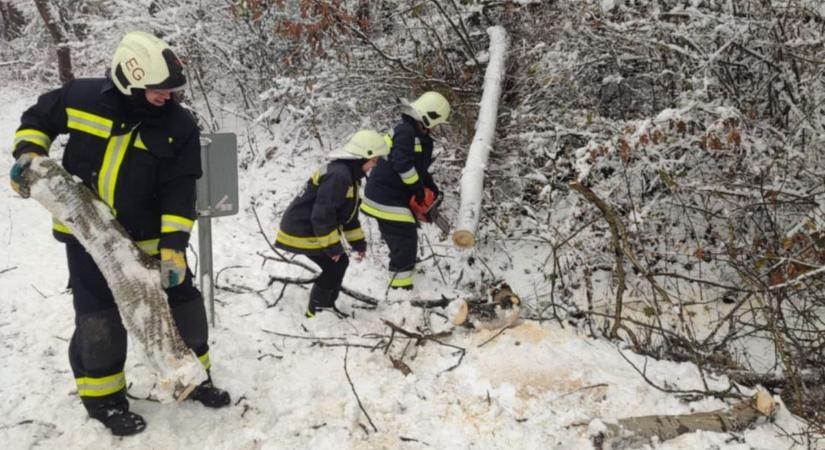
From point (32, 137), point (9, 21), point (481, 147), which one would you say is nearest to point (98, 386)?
point (32, 137)

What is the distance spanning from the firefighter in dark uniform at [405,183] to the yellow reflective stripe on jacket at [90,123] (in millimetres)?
2572

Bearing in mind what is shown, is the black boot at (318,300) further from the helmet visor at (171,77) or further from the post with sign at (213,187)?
the helmet visor at (171,77)

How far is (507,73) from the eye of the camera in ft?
21.5

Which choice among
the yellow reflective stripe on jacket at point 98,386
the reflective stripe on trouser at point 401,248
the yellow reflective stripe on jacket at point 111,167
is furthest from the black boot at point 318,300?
the yellow reflective stripe on jacket at point 111,167

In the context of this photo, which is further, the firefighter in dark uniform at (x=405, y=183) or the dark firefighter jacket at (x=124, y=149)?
the firefighter in dark uniform at (x=405, y=183)

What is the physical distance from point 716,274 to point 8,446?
604 cm

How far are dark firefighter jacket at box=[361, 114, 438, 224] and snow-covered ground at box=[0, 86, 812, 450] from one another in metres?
0.94

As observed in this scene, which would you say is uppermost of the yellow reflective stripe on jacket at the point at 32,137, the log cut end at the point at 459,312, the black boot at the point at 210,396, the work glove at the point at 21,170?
the yellow reflective stripe on jacket at the point at 32,137

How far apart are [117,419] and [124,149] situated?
4.64 ft

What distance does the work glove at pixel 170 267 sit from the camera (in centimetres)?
286

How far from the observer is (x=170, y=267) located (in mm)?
2865

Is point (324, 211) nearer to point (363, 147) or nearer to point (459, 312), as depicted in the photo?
point (363, 147)

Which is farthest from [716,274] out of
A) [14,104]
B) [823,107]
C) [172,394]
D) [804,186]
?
[14,104]

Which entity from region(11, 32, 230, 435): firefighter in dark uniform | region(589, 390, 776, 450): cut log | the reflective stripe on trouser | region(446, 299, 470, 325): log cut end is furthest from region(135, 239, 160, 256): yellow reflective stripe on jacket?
region(589, 390, 776, 450): cut log
